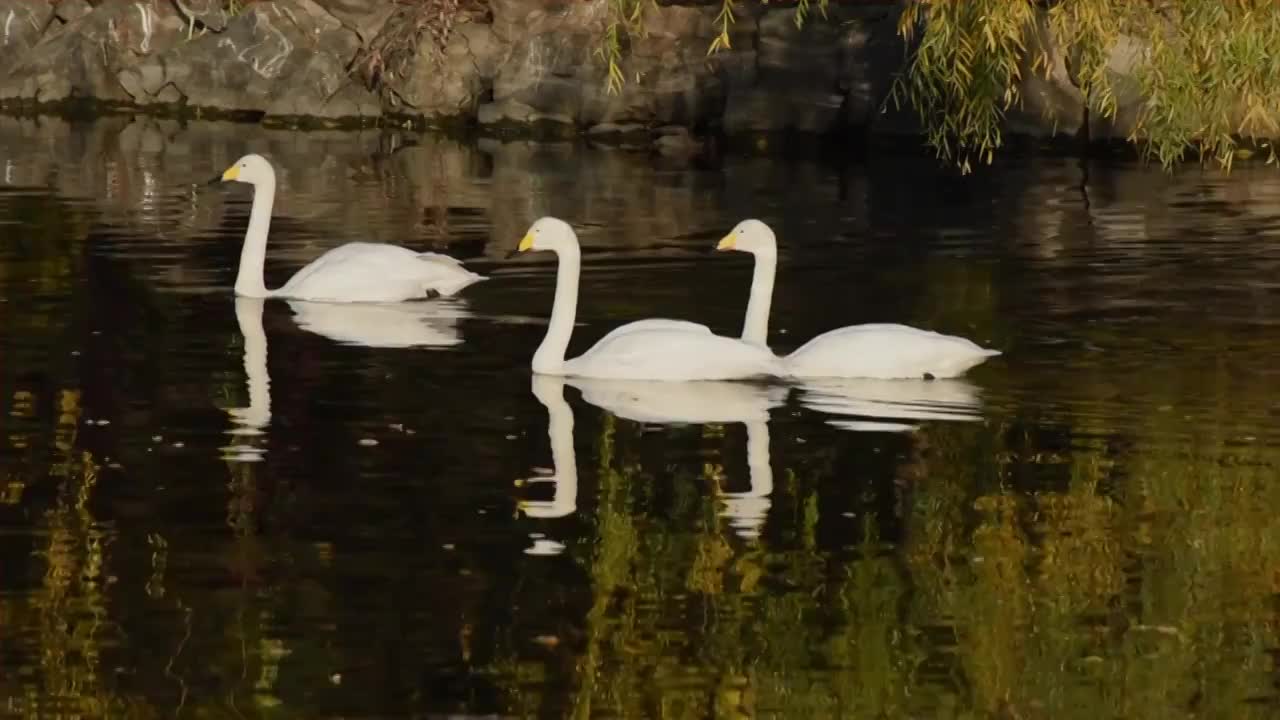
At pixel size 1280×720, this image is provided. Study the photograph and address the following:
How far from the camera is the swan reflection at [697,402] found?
1443 cm

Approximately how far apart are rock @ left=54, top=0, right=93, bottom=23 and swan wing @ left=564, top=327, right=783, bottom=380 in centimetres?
2933

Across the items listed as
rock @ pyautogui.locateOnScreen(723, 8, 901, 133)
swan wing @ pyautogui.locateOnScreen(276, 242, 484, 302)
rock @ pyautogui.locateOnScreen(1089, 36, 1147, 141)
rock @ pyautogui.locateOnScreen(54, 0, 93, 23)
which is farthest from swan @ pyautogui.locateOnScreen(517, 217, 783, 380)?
rock @ pyautogui.locateOnScreen(54, 0, 93, 23)

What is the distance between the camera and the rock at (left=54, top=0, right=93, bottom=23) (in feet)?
143

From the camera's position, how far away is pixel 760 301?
54.7ft

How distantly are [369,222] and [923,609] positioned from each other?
17.3m

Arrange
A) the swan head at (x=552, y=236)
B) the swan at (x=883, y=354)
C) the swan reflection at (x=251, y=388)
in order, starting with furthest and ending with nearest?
1. the swan head at (x=552, y=236)
2. the swan at (x=883, y=354)
3. the swan reflection at (x=251, y=388)

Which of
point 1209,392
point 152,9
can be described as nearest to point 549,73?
point 152,9

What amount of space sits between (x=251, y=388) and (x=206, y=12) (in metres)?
27.5

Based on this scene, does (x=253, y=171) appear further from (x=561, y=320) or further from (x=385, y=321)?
(x=561, y=320)

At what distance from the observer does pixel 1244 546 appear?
1157 cm

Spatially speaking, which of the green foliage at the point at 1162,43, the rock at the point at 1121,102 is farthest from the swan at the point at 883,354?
the rock at the point at 1121,102

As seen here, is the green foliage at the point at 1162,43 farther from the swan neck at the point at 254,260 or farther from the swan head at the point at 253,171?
the swan head at the point at 253,171

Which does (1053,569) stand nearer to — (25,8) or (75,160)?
(75,160)

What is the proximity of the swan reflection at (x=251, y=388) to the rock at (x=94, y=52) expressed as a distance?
23.3 m
